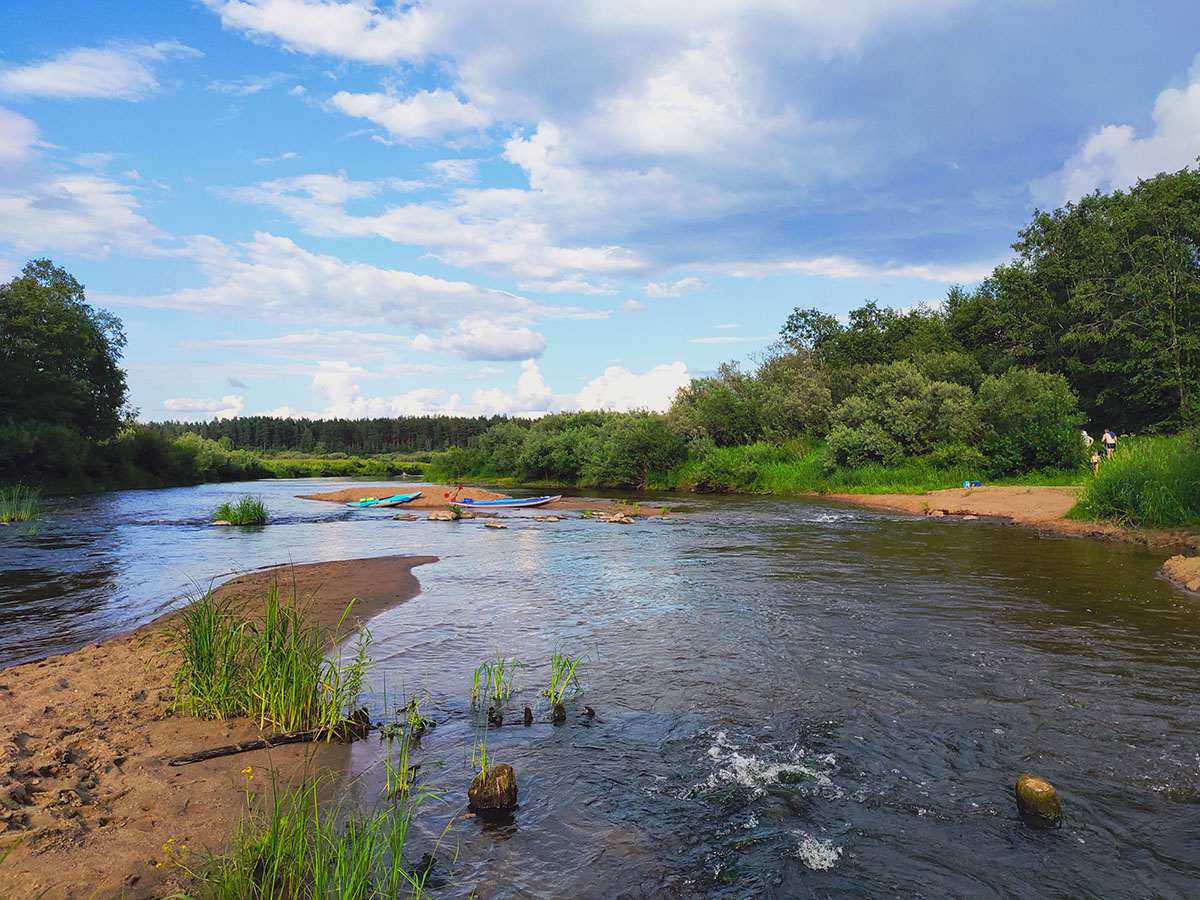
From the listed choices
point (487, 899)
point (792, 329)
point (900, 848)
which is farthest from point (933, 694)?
point (792, 329)

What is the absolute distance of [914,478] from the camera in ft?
124

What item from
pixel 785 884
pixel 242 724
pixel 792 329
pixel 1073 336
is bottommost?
pixel 785 884

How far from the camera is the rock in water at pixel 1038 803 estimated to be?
5590 millimetres

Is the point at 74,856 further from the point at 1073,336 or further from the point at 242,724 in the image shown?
the point at 1073,336

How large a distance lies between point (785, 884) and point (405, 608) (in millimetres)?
10195

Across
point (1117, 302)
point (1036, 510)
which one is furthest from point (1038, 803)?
point (1117, 302)

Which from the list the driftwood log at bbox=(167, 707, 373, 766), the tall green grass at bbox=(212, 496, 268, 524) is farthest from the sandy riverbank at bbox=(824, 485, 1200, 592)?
the tall green grass at bbox=(212, 496, 268, 524)

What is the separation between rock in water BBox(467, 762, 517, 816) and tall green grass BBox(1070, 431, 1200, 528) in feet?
67.4

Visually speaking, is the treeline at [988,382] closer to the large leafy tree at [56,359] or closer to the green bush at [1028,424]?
the green bush at [1028,424]

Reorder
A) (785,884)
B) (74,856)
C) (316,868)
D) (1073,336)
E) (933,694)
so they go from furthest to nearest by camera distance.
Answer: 1. (1073,336)
2. (933,694)
3. (785,884)
4. (74,856)
5. (316,868)

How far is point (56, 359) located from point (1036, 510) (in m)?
62.2

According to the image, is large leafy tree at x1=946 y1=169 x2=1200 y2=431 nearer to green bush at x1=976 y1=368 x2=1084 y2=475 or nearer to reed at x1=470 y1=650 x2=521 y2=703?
green bush at x1=976 y1=368 x2=1084 y2=475

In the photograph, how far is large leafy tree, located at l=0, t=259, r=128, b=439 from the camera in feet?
149

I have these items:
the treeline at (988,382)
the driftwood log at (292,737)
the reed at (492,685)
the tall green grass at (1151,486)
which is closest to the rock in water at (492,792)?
the driftwood log at (292,737)
